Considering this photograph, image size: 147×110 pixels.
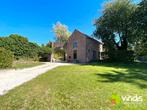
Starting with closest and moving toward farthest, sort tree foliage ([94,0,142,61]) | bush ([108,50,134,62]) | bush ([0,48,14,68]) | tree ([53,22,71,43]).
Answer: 1. bush ([0,48,14,68])
2. tree foliage ([94,0,142,61])
3. bush ([108,50,134,62])
4. tree ([53,22,71,43])

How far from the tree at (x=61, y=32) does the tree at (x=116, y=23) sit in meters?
23.8

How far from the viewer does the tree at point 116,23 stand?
85.3 feet

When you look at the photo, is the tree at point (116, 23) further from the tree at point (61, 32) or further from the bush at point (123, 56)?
the tree at point (61, 32)

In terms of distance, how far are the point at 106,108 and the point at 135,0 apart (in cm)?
2603

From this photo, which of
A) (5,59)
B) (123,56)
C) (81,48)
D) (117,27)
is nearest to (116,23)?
(117,27)

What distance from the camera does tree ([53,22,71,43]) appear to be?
2046 inches

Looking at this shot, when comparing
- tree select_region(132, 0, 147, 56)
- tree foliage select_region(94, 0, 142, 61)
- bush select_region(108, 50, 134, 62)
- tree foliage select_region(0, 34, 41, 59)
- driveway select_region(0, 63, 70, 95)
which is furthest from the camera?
bush select_region(108, 50, 134, 62)

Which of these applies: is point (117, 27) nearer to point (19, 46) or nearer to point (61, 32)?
point (19, 46)

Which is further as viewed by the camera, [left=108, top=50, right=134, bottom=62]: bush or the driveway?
[left=108, top=50, right=134, bottom=62]: bush

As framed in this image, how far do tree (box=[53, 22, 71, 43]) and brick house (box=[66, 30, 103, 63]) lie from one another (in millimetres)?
20962

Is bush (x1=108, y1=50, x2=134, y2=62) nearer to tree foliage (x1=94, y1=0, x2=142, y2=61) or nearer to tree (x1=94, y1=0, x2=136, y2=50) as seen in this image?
tree foliage (x1=94, y1=0, x2=142, y2=61)

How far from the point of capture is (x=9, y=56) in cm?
1430

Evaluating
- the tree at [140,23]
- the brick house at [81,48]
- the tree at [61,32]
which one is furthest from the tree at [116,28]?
the tree at [61,32]

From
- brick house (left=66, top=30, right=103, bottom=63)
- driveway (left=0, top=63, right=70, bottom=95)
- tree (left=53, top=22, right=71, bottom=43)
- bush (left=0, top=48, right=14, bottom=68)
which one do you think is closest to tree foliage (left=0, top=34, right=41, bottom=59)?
brick house (left=66, top=30, right=103, bottom=63)
